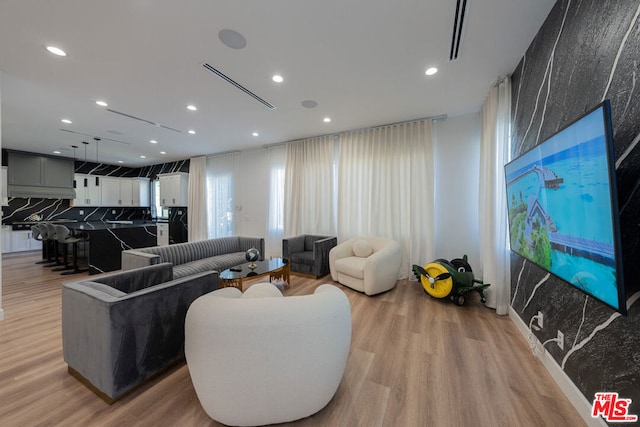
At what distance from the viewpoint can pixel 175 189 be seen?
22.0 feet

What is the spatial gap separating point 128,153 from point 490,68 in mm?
7934

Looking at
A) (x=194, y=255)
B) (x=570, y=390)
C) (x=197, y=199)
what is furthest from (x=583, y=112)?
(x=197, y=199)

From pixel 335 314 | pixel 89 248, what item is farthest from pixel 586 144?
pixel 89 248

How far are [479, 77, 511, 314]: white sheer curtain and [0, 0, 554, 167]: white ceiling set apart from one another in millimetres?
319

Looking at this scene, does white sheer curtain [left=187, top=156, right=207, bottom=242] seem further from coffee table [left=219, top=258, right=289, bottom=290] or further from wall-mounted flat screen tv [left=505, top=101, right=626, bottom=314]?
wall-mounted flat screen tv [left=505, top=101, right=626, bottom=314]

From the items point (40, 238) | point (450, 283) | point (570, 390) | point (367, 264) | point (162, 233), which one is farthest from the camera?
point (162, 233)

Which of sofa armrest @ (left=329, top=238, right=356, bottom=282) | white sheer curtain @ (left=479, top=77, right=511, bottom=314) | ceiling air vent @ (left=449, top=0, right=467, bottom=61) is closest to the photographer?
ceiling air vent @ (left=449, top=0, right=467, bottom=61)

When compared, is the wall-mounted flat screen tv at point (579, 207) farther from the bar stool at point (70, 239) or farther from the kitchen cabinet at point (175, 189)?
the kitchen cabinet at point (175, 189)

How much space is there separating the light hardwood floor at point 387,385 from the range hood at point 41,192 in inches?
214

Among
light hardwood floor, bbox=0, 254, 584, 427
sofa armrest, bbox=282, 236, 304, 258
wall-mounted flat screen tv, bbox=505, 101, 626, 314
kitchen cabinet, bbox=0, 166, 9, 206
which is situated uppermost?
kitchen cabinet, bbox=0, 166, 9, 206

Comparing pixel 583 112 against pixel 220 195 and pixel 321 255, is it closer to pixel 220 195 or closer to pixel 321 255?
pixel 321 255

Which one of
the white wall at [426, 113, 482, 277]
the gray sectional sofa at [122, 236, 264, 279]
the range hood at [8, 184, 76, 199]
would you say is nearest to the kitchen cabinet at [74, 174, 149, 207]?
the range hood at [8, 184, 76, 199]

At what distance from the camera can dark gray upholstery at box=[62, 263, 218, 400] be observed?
1.43 m

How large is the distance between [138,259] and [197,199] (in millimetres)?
3738
